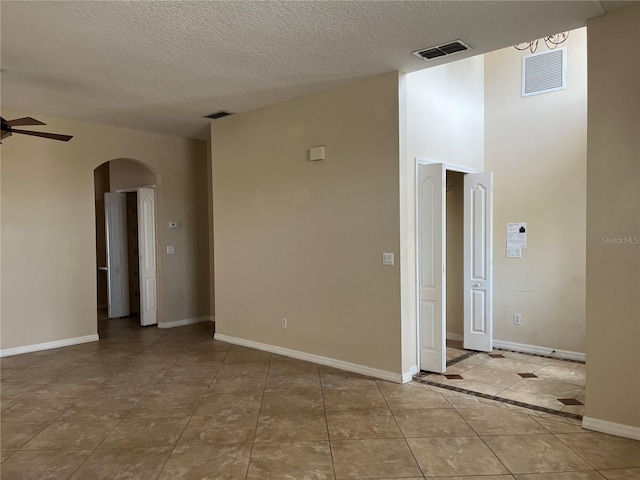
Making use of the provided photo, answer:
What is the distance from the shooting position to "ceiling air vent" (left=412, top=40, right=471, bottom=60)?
356cm

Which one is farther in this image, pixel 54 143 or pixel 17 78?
pixel 54 143

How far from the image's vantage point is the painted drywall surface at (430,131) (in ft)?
14.0

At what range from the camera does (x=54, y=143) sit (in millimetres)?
5758

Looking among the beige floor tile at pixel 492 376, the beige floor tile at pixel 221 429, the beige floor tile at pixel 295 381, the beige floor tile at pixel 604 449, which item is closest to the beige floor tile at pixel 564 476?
the beige floor tile at pixel 604 449

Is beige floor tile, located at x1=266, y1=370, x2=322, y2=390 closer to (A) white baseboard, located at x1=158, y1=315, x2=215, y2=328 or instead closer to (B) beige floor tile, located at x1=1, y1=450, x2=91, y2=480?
(B) beige floor tile, located at x1=1, y1=450, x2=91, y2=480

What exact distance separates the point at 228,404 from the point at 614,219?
3.29 m

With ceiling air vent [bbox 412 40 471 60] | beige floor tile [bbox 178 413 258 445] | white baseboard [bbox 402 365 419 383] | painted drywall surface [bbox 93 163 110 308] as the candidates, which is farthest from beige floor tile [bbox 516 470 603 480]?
painted drywall surface [bbox 93 163 110 308]

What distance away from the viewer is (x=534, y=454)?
286cm

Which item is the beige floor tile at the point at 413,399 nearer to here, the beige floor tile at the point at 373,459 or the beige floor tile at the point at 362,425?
the beige floor tile at the point at 362,425

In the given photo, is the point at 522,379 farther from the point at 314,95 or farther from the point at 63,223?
the point at 63,223

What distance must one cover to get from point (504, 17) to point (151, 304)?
6269 millimetres

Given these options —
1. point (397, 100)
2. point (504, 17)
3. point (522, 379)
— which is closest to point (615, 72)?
point (504, 17)

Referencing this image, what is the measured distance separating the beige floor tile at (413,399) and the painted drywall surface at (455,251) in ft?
6.67

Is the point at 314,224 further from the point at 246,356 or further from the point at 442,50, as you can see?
the point at 442,50
